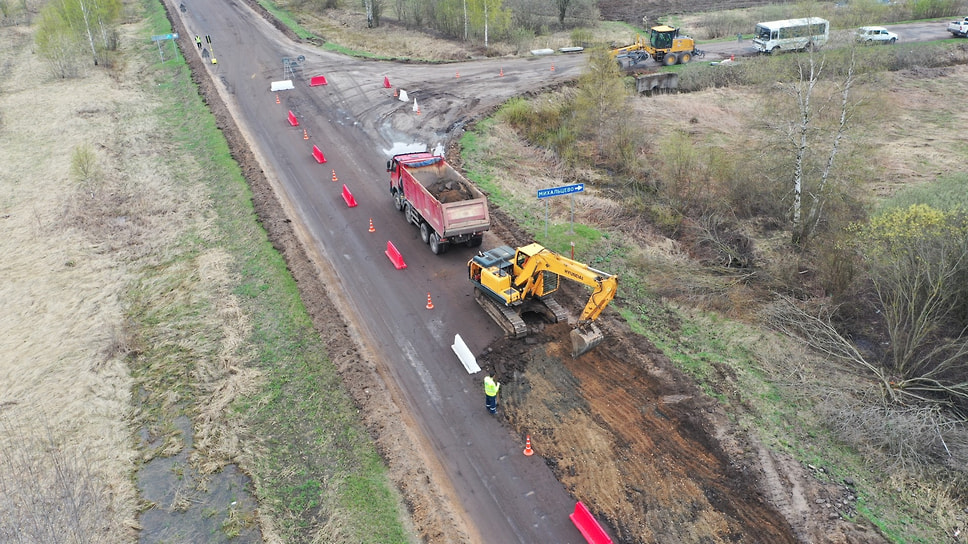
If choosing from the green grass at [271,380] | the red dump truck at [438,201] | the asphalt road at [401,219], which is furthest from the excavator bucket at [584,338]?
the green grass at [271,380]

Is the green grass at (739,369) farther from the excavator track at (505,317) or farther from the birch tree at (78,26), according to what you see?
the birch tree at (78,26)

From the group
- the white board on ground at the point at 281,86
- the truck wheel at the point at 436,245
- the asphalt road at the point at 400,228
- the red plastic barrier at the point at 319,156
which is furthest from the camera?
the white board on ground at the point at 281,86

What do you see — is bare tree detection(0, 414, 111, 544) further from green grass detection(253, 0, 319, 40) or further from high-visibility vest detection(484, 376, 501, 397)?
green grass detection(253, 0, 319, 40)

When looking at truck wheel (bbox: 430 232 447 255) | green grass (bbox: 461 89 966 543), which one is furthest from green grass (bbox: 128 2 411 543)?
green grass (bbox: 461 89 966 543)

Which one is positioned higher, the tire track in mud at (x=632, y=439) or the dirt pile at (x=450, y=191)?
the dirt pile at (x=450, y=191)

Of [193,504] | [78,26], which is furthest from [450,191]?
[78,26]

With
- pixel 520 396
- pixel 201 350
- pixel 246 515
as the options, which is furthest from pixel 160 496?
pixel 520 396

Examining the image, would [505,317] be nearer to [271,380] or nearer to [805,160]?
[271,380]
